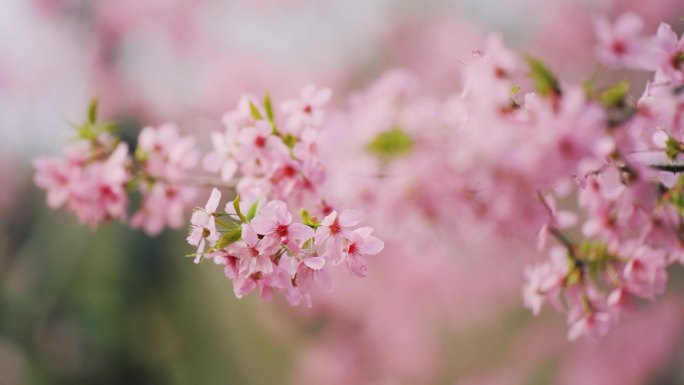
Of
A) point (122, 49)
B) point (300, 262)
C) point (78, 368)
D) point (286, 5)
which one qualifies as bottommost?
point (300, 262)

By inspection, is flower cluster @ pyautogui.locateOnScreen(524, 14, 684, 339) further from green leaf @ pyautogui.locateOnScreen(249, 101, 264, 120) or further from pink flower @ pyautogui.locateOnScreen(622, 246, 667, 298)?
green leaf @ pyautogui.locateOnScreen(249, 101, 264, 120)

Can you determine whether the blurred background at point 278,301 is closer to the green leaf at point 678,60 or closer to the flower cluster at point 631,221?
the flower cluster at point 631,221

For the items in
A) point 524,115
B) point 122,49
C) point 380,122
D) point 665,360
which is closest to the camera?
point 524,115

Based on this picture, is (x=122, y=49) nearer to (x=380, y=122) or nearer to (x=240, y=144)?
(x=240, y=144)

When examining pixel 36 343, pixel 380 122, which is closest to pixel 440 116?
pixel 380 122

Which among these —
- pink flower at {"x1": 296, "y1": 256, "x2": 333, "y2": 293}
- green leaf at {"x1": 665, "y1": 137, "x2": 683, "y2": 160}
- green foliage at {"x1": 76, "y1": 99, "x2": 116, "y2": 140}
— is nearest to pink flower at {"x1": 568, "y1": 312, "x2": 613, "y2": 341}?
green leaf at {"x1": 665, "y1": 137, "x2": 683, "y2": 160}

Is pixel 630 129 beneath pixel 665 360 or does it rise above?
beneath
